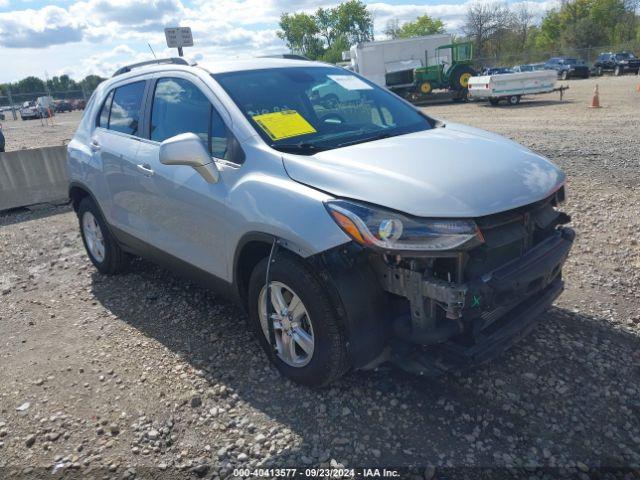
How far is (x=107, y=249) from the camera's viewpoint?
5.09m

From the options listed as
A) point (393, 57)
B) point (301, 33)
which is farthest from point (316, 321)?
point (301, 33)

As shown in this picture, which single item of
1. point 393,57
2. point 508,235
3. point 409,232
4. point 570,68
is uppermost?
point 393,57

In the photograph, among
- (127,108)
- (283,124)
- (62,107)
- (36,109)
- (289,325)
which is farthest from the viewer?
(62,107)

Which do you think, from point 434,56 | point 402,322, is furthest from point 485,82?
point 402,322

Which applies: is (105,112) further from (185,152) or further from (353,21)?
(353,21)

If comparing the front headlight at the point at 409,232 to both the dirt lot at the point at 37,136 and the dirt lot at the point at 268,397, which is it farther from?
the dirt lot at the point at 37,136

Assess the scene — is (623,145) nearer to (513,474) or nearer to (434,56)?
(513,474)

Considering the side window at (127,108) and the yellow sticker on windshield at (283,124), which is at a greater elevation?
the side window at (127,108)

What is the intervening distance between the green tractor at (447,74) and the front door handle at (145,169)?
23.4 meters

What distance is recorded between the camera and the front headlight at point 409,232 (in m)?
2.50

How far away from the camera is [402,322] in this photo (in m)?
2.69

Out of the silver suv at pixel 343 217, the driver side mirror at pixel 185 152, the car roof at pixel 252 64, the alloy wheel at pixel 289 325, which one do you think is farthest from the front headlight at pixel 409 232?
the car roof at pixel 252 64

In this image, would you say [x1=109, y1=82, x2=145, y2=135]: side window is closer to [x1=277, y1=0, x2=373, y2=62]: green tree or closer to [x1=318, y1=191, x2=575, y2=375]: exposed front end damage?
[x1=318, y1=191, x2=575, y2=375]: exposed front end damage

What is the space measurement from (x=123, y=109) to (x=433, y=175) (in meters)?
3.04
